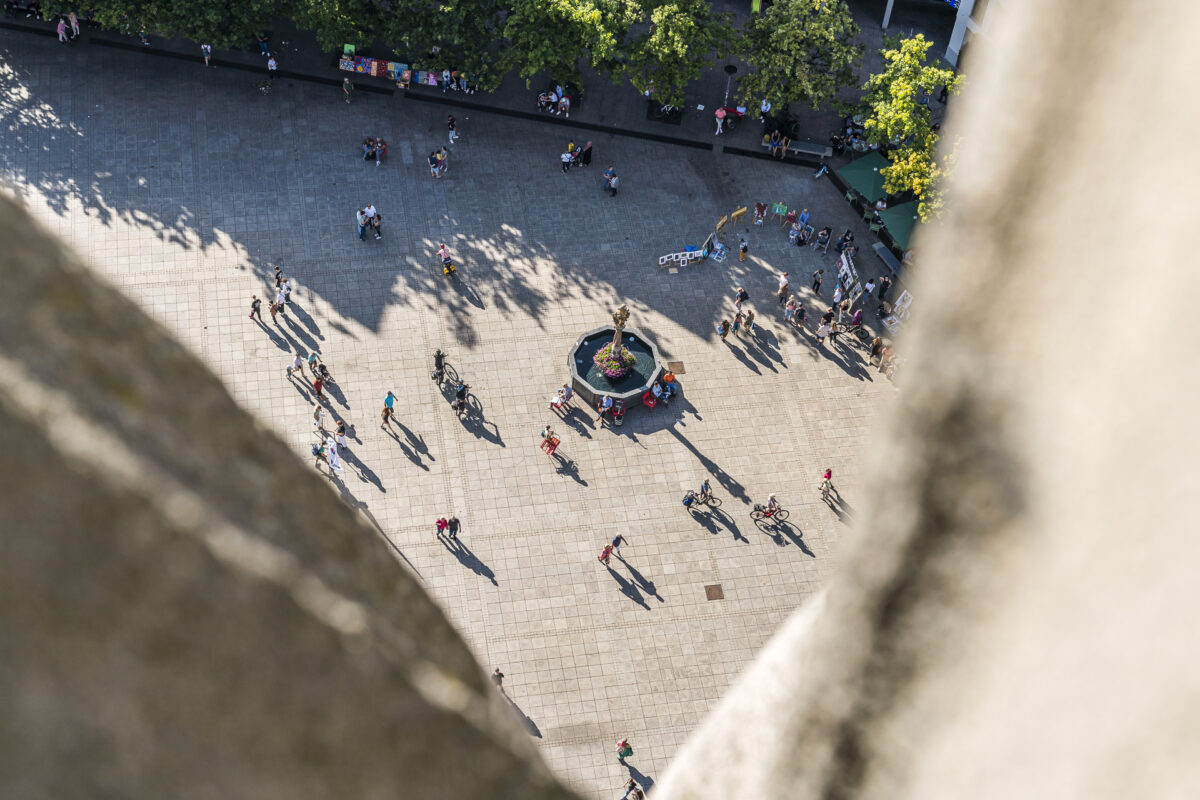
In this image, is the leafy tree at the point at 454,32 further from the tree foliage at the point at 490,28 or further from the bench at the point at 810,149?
the bench at the point at 810,149

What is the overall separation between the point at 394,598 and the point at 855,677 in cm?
109

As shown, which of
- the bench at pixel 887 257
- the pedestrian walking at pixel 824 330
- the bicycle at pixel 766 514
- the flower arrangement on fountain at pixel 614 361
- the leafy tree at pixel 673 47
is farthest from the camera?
the bench at pixel 887 257

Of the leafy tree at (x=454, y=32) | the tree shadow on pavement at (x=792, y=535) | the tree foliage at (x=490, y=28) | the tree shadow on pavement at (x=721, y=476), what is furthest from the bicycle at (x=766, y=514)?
the leafy tree at (x=454, y=32)

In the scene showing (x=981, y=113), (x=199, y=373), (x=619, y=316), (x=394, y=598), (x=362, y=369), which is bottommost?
(x=362, y=369)

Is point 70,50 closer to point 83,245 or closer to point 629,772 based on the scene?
point 83,245

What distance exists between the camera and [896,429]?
7.70ft

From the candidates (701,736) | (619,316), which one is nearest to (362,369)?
(619,316)

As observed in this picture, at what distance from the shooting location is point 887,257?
3931 centimetres

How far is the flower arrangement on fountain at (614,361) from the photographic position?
34.4 m

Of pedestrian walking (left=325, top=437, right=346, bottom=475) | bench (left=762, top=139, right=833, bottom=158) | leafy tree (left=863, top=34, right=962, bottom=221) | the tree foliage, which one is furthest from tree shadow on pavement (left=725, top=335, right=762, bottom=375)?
pedestrian walking (left=325, top=437, right=346, bottom=475)

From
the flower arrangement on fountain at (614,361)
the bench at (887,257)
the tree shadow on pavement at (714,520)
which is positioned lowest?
the tree shadow on pavement at (714,520)

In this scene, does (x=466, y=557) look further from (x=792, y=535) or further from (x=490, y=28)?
(x=490, y=28)

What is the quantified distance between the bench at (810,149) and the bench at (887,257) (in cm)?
455

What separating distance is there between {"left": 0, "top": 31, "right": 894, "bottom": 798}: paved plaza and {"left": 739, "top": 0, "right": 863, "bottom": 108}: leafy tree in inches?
130
